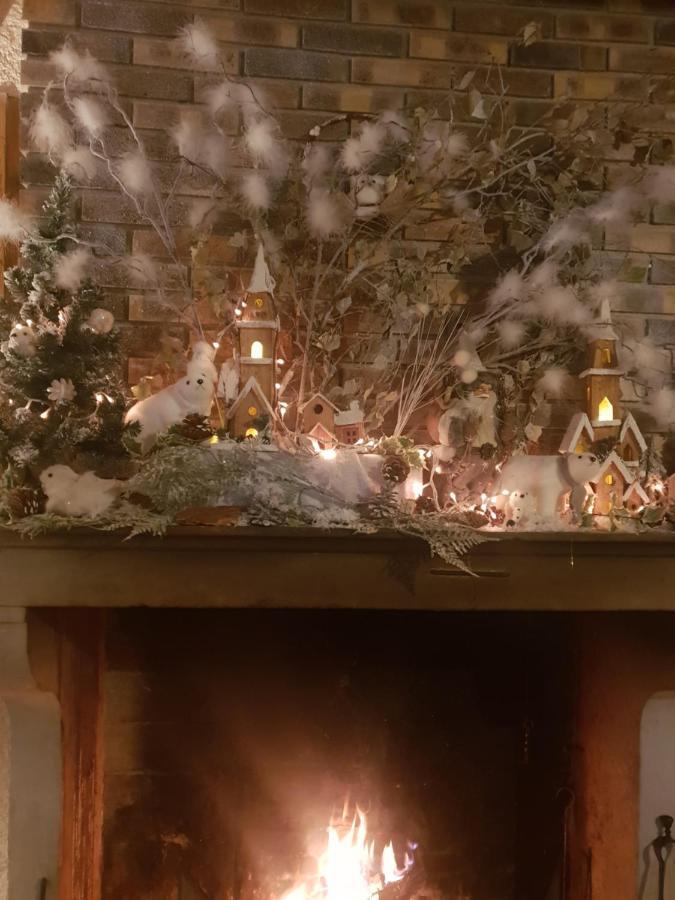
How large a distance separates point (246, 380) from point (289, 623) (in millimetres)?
602

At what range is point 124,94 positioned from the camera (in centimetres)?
158

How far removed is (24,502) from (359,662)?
2.82 ft

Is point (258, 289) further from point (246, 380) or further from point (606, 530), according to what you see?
point (606, 530)

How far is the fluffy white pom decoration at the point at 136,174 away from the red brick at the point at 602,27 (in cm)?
99

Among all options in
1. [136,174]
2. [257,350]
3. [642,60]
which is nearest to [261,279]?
[257,350]

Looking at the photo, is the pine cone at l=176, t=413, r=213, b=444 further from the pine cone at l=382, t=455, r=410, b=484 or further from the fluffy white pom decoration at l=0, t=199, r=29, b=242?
the fluffy white pom decoration at l=0, t=199, r=29, b=242

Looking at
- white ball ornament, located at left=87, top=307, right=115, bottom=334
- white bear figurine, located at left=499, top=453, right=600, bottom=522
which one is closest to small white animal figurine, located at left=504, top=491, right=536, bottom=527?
white bear figurine, located at left=499, top=453, right=600, bottom=522

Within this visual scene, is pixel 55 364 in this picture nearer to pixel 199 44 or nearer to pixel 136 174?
pixel 136 174

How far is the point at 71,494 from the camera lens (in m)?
1.23

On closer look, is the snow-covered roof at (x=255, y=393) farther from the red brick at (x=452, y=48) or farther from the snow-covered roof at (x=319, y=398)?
the red brick at (x=452, y=48)

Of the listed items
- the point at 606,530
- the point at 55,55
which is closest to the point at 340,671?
the point at 606,530

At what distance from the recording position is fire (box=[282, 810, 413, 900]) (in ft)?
5.50

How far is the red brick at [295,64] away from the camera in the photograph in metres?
1.61

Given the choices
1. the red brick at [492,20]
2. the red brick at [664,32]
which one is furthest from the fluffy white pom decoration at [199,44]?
the red brick at [664,32]
